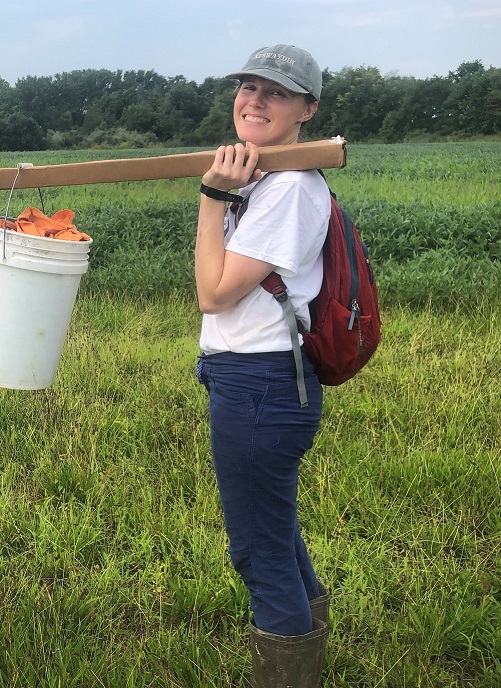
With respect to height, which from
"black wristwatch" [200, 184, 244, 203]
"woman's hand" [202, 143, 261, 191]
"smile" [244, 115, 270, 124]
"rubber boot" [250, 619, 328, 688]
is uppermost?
"smile" [244, 115, 270, 124]

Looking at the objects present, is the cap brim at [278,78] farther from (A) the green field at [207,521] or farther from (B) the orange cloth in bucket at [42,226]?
(A) the green field at [207,521]

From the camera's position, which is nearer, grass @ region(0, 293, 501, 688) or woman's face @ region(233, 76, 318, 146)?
woman's face @ region(233, 76, 318, 146)

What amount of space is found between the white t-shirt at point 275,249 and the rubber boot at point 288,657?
0.74m

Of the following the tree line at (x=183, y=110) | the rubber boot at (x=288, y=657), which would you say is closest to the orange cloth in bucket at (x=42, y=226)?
the rubber boot at (x=288, y=657)

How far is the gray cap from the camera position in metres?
1.60

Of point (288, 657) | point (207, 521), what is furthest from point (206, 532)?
point (288, 657)

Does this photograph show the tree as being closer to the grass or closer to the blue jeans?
the grass

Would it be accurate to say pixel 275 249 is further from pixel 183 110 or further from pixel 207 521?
pixel 183 110

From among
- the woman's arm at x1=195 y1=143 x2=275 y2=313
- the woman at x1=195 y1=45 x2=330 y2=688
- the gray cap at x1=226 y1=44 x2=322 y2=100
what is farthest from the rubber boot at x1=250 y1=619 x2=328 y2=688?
the gray cap at x1=226 y1=44 x2=322 y2=100

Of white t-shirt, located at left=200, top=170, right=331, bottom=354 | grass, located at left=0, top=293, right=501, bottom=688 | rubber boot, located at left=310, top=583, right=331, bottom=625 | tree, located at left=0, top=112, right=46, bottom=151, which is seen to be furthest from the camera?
tree, located at left=0, top=112, right=46, bottom=151

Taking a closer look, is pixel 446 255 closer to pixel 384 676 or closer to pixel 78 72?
pixel 384 676

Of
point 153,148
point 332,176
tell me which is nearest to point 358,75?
point 153,148

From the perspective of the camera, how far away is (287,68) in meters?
1.62

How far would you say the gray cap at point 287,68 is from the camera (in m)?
1.60
